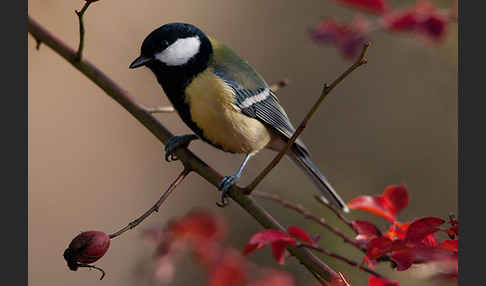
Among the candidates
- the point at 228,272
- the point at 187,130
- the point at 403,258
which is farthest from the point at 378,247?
the point at 187,130

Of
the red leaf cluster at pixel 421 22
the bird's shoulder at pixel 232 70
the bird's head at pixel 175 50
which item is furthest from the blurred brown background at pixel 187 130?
the red leaf cluster at pixel 421 22

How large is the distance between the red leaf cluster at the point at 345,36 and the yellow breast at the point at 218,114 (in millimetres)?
271

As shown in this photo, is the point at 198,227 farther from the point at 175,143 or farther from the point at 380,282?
the point at 380,282

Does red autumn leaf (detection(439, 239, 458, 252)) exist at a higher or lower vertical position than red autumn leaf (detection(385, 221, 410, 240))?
higher

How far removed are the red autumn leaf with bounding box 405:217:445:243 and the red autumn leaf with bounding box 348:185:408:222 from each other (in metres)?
0.13

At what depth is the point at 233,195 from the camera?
0.96 metres

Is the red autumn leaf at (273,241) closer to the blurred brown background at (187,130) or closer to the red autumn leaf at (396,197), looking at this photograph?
the red autumn leaf at (396,197)

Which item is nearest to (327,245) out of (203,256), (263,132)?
(263,132)

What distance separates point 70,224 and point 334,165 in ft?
4.34

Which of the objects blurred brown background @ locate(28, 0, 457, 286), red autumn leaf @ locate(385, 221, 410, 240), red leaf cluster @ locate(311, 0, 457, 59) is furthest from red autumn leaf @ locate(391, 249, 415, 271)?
blurred brown background @ locate(28, 0, 457, 286)

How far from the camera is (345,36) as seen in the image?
1.30m

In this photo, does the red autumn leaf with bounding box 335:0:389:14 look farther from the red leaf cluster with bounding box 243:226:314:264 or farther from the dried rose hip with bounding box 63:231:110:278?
the dried rose hip with bounding box 63:231:110:278

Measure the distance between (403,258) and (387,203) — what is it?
0.59 feet

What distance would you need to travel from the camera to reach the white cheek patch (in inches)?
50.2
